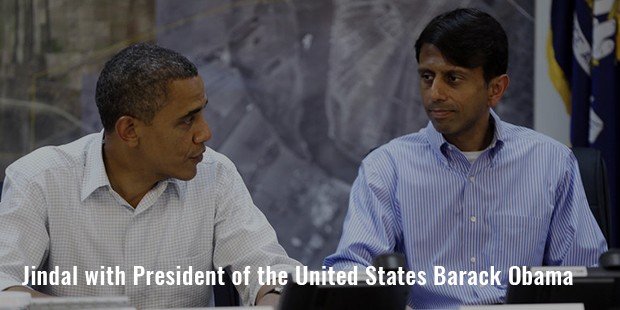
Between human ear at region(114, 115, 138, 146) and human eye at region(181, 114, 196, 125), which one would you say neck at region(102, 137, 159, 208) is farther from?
human eye at region(181, 114, 196, 125)

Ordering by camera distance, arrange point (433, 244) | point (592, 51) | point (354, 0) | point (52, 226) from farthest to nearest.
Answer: point (354, 0) < point (592, 51) < point (433, 244) < point (52, 226)

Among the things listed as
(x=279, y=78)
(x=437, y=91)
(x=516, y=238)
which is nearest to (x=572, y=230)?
(x=516, y=238)

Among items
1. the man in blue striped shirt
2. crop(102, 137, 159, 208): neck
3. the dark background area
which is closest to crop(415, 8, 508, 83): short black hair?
the man in blue striped shirt

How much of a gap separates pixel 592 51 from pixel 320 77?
3.57ft

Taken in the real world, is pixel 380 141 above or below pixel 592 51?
below

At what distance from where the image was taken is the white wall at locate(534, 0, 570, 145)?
3.86 metres

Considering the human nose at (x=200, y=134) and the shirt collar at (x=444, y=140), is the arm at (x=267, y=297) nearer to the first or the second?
the human nose at (x=200, y=134)

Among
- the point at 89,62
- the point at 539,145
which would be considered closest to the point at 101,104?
the point at 539,145

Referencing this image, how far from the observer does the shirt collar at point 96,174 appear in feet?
7.55

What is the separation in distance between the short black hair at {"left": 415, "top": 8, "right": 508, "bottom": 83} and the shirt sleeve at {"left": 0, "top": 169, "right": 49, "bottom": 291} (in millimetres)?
1107

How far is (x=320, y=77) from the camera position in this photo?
385cm

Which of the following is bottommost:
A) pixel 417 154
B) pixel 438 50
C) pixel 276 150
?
pixel 276 150

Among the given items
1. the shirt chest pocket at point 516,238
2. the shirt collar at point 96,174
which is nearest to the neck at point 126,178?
the shirt collar at point 96,174

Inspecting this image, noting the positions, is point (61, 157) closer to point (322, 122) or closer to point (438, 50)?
point (438, 50)
